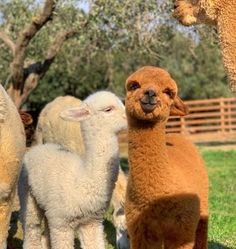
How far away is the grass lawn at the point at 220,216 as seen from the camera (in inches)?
265

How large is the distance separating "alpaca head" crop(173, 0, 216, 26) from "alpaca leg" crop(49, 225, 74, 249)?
2.19 metres

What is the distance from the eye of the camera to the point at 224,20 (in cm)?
360

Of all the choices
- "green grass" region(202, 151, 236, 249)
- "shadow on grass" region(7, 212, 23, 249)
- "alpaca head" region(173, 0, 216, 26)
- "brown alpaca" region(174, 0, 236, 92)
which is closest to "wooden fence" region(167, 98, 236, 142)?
"green grass" region(202, 151, 236, 249)

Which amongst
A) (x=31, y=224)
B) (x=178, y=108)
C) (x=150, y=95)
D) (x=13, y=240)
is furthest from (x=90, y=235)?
(x=13, y=240)

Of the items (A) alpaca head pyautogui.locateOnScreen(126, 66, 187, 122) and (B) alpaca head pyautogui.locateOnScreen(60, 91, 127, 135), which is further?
(B) alpaca head pyautogui.locateOnScreen(60, 91, 127, 135)

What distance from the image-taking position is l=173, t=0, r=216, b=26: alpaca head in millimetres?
3723

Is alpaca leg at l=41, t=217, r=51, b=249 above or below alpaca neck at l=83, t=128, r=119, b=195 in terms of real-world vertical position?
→ below

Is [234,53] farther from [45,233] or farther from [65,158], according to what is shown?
[45,233]

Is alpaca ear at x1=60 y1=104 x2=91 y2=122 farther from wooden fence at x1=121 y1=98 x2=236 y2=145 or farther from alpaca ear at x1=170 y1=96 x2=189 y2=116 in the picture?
wooden fence at x1=121 y1=98 x2=236 y2=145

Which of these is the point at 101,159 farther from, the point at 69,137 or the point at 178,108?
the point at 69,137

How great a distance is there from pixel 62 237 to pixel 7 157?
0.98 meters

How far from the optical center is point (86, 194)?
17.0ft

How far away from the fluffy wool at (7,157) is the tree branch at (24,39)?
583 centimetres

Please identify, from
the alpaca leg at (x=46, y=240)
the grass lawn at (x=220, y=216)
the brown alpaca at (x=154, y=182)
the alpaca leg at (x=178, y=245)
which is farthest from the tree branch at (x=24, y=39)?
the alpaca leg at (x=178, y=245)
